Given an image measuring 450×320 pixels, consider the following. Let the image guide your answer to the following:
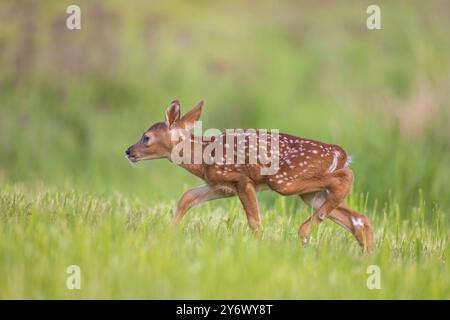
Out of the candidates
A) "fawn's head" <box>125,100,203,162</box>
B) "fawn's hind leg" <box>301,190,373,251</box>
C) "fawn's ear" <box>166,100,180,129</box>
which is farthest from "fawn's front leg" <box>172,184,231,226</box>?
"fawn's hind leg" <box>301,190,373,251</box>

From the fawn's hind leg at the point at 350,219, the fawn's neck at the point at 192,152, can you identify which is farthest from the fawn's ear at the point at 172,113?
the fawn's hind leg at the point at 350,219

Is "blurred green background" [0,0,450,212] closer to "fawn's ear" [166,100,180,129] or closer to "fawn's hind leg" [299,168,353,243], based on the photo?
"fawn's ear" [166,100,180,129]

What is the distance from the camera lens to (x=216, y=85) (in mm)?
15109

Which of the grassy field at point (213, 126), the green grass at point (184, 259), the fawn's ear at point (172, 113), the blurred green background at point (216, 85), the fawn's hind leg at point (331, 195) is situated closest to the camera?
the green grass at point (184, 259)

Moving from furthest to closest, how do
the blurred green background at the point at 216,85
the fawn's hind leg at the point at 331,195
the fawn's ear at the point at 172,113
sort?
the blurred green background at the point at 216,85 → the fawn's ear at the point at 172,113 → the fawn's hind leg at the point at 331,195

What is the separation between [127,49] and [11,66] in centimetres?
203

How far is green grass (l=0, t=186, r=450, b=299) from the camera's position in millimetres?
5828

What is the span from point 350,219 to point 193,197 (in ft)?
3.87

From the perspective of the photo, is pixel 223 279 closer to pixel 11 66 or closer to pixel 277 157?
pixel 277 157

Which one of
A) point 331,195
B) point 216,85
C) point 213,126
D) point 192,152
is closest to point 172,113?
point 192,152

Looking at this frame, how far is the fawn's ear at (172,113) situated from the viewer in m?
7.12

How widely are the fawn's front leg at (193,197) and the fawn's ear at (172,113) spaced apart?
539 mm

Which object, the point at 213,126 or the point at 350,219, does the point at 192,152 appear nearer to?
the point at 350,219

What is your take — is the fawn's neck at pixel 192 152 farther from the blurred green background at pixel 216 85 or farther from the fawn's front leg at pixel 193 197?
the blurred green background at pixel 216 85
